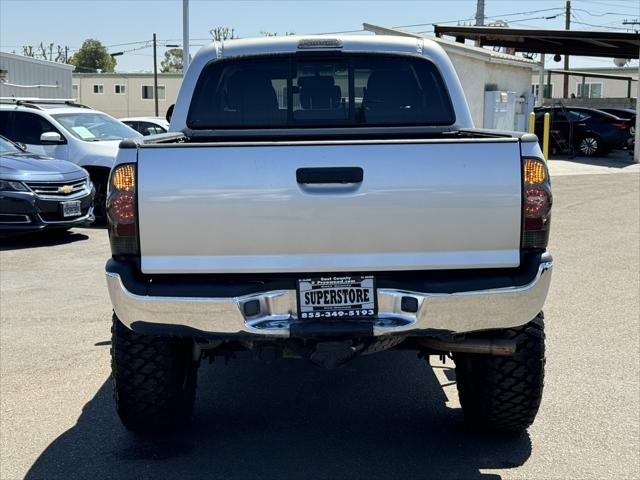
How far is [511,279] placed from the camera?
4.18m

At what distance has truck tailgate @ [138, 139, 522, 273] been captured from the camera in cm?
406

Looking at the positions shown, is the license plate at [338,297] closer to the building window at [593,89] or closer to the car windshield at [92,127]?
the car windshield at [92,127]

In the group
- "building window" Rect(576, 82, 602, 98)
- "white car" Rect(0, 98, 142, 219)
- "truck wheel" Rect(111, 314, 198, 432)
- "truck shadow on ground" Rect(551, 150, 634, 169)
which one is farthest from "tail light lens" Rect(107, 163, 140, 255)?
"building window" Rect(576, 82, 602, 98)

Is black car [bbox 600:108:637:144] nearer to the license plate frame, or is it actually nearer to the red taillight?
the license plate frame

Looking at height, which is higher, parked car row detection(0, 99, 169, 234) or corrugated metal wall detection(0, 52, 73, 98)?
corrugated metal wall detection(0, 52, 73, 98)

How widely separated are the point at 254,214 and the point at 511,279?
1.18m

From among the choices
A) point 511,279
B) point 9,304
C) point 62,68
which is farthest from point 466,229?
point 62,68

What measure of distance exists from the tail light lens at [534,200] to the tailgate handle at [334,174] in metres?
0.73

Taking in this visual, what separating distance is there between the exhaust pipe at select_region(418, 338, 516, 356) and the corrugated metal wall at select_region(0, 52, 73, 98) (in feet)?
86.5

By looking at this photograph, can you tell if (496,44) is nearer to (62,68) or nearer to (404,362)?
(62,68)

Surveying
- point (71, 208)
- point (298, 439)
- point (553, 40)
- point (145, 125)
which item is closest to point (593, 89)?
point (553, 40)

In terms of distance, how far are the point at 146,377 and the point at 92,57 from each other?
134193 millimetres

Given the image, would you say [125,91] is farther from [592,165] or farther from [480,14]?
[592,165]

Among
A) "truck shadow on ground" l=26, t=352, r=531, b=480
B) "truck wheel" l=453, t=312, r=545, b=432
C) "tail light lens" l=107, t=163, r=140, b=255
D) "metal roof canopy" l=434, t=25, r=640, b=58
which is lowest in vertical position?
"truck shadow on ground" l=26, t=352, r=531, b=480
